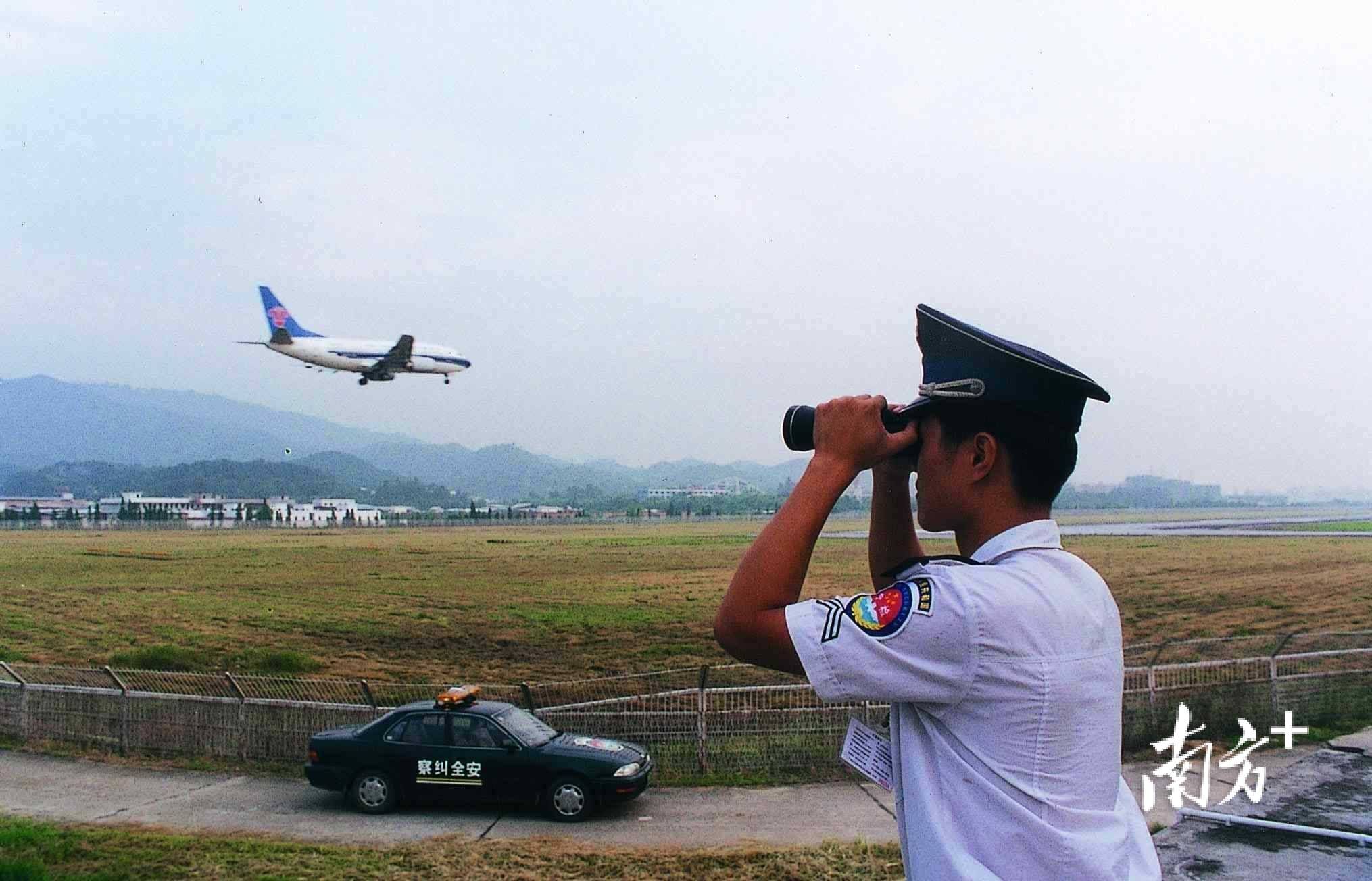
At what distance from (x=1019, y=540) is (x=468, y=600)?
36673 mm

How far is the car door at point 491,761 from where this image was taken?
34.7 feet

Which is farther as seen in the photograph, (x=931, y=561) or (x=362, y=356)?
(x=362, y=356)

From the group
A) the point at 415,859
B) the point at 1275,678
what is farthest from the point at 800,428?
the point at 1275,678

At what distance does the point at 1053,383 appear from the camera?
175 centimetres

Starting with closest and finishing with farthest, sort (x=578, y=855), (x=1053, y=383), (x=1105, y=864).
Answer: (x=1105, y=864) → (x=1053, y=383) → (x=578, y=855)

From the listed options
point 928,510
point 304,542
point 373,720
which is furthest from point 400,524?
point 928,510

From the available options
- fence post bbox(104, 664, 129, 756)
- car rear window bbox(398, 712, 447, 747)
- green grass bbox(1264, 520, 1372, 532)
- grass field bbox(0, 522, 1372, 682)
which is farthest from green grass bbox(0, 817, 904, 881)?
green grass bbox(1264, 520, 1372, 532)

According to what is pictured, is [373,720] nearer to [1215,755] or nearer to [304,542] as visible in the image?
[1215,755]

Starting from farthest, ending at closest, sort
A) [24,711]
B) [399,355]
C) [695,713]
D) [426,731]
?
[399,355] < [24,711] < [695,713] < [426,731]

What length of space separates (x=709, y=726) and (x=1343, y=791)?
645 cm

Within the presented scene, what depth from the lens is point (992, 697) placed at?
159 cm

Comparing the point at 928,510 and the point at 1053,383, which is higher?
the point at 1053,383

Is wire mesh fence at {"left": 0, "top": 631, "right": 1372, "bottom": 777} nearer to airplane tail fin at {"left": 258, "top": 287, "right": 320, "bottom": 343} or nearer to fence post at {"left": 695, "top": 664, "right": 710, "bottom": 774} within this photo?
fence post at {"left": 695, "top": 664, "right": 710, "bottom": 774}

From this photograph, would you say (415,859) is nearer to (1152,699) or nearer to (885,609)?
(885,609)
